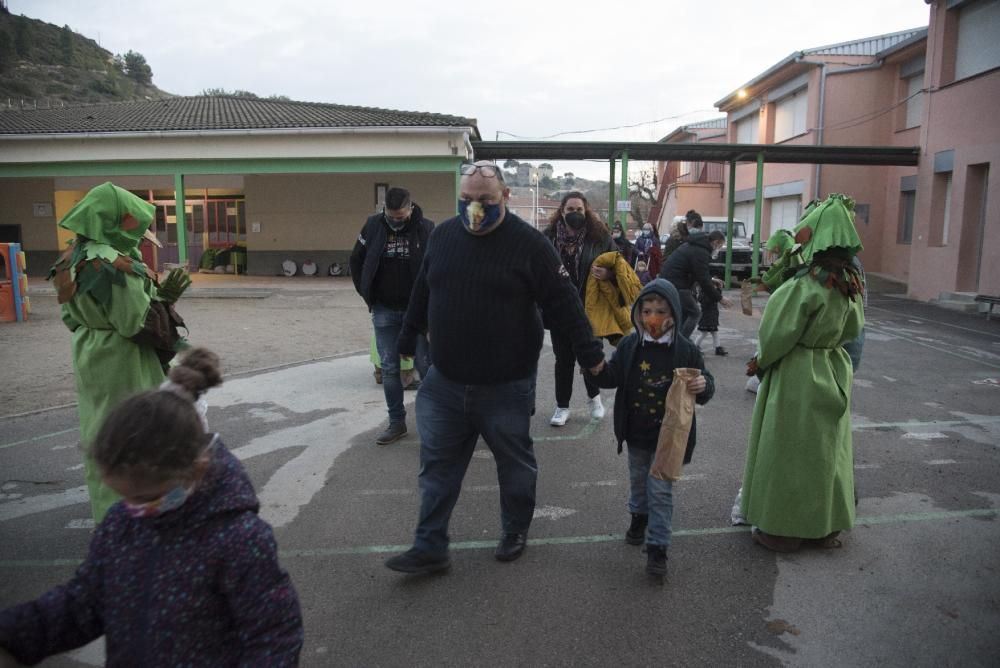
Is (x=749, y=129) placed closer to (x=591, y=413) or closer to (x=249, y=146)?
(x=249, y=146)

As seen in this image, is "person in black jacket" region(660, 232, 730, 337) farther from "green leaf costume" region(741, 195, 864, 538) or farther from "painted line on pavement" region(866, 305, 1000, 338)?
"painted line on pavement" region(866, 305, 1000, 338)

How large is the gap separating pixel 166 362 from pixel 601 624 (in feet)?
8.66

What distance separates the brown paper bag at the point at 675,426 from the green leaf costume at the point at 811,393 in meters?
0.63

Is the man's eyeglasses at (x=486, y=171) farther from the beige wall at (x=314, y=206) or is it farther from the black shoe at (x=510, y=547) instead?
the beige wall at (x=314, y=206)

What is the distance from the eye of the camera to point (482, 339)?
132 inches

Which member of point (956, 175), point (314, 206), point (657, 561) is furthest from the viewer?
point (314, 206)

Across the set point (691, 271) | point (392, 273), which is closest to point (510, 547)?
point (392, 273)

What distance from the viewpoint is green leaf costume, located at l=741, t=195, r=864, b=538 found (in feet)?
12.0

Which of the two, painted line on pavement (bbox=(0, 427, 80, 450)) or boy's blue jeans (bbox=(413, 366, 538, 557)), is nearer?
boy's blue jeans (bbox=(413, 366, 538, 557))

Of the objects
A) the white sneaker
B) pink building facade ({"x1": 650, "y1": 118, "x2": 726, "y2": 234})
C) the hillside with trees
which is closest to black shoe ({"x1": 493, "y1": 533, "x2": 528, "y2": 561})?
the white sneaker

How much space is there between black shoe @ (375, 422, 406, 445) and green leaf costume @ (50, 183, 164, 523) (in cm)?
219

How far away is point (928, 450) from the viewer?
5566mm

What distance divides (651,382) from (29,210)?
2685 cm

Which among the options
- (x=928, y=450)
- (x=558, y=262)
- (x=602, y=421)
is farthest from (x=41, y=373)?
(x=928, y=450)
